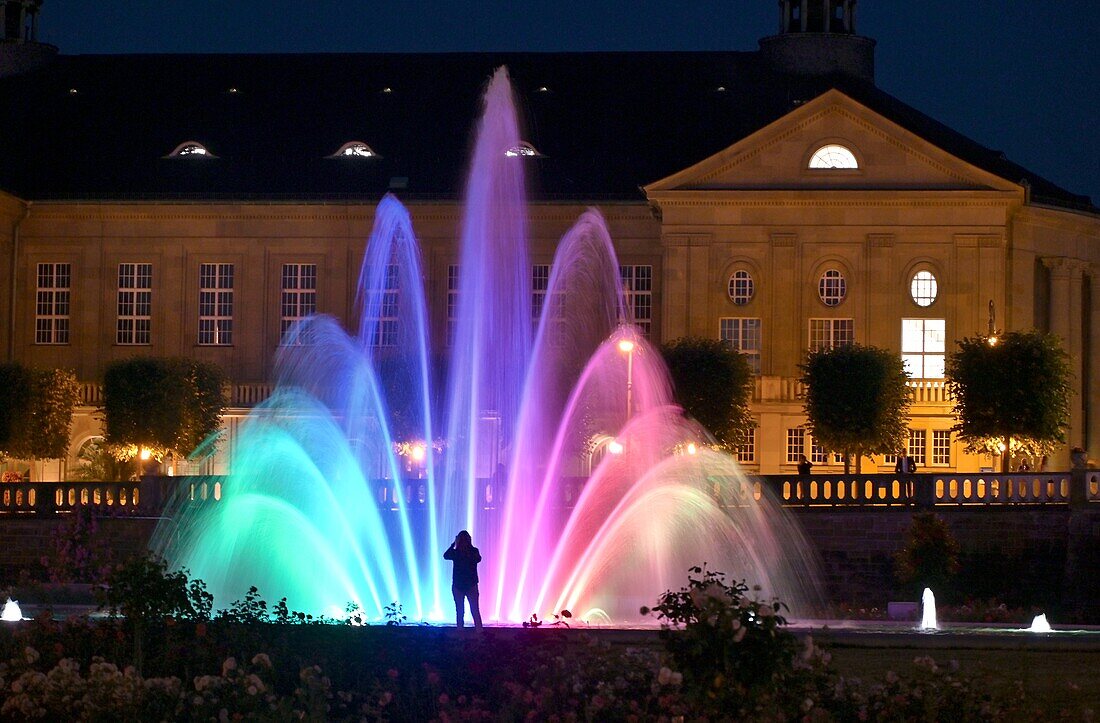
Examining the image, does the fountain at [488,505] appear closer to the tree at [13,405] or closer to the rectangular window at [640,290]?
the tree at [13,405]

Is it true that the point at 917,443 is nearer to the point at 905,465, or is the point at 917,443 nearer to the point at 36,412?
the point at 905,465

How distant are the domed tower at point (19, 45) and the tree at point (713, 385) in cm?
2580

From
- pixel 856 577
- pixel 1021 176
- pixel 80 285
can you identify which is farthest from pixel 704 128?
pixel 856 577

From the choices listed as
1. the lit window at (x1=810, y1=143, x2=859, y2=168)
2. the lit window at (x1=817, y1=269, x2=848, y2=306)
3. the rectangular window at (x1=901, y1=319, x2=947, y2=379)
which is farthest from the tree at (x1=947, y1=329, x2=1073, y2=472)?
the lit window at (x1=810, y1=143, x2=859, y2=168)

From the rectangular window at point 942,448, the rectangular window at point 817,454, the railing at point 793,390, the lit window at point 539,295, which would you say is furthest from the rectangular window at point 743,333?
the rectangular window at point 942,448

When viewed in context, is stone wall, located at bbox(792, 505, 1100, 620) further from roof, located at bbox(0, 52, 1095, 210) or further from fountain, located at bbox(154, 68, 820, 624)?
roof, located at bbox(0, 52, 1095, 210)

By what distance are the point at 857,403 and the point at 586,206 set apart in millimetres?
12382

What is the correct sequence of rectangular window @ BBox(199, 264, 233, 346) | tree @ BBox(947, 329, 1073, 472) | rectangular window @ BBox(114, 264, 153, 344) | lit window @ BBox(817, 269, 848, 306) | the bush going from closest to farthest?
the bush
tree @ BBox(947, 329, 1073, 472)
lit window @ BBox(817, 269, 848, 306)
rectangular window @ BBox(199, 264, 233, 346)
rectangular window @ BBox(114, 264, 153, 344)

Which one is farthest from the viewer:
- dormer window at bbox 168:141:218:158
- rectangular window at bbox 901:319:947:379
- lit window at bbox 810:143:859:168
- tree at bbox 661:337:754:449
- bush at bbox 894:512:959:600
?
dormer window at bbox 168:141:218:158

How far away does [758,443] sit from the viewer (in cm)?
6266

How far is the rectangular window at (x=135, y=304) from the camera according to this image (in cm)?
6869

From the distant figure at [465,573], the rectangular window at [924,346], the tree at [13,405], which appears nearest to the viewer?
the distant figure at [465,573]

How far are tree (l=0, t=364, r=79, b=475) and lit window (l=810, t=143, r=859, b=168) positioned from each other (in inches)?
856

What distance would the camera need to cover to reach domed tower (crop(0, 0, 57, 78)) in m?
73.0
